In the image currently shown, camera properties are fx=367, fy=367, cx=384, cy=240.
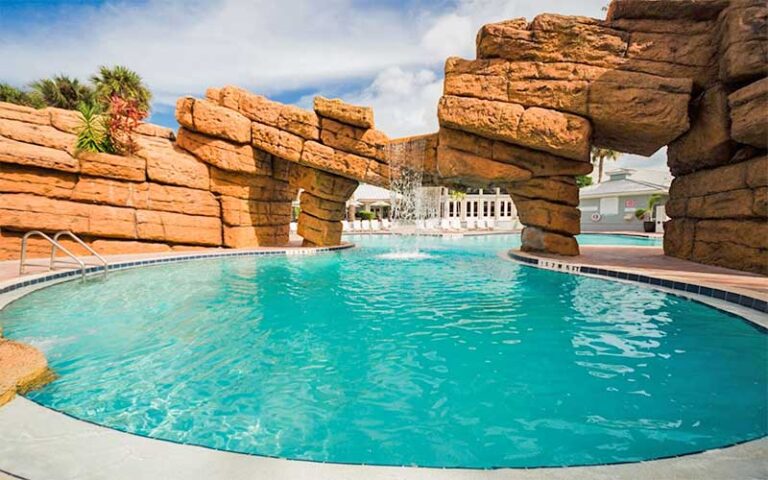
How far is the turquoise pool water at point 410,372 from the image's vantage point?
8.59 feet

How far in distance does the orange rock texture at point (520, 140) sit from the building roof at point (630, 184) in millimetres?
21712

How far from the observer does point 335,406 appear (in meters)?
3.10

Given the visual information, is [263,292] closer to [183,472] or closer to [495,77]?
[183,472]

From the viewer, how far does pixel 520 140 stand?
1114 cm

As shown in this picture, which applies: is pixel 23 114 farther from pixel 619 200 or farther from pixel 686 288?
pixel 619 200

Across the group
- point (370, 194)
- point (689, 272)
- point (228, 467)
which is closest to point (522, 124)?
point (689, 272)

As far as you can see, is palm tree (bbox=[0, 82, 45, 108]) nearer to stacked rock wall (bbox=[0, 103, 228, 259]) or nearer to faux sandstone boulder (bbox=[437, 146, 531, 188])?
stacked rock wall (bbox=[0, 103, 228, 259])

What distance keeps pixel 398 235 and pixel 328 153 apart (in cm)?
1342

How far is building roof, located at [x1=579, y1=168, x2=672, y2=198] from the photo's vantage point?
29953 mm

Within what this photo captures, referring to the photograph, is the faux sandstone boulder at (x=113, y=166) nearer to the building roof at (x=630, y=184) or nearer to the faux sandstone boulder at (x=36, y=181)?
the faux sandstone boulder at (x=36, y=181)

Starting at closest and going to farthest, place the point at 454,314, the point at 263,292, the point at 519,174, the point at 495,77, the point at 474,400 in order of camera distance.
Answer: the point at 474,400 → the point at 454,314 → the point at 263,292 → the point at 495,77 → the point at 519,174

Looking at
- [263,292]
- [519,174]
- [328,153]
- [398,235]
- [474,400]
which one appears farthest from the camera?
[398,235]

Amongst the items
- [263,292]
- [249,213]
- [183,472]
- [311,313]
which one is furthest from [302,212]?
[183,472]

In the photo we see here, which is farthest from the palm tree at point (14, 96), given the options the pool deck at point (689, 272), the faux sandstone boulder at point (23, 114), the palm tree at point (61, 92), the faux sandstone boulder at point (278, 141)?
the pool deck at point (689, 272)
